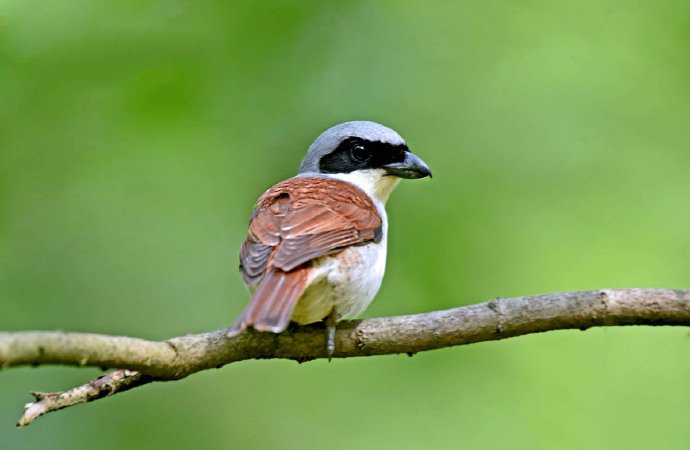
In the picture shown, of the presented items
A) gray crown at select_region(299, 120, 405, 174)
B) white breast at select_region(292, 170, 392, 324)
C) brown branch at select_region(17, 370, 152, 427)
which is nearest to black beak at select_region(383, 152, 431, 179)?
gray crown at select_region(299, 120, 405, 174)

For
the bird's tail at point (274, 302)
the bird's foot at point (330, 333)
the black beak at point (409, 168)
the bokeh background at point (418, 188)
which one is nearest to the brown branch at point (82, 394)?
the bird's tail at point (274, 302)

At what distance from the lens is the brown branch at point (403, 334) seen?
9.24 feet

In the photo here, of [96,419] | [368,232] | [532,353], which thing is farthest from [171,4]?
[532,353]

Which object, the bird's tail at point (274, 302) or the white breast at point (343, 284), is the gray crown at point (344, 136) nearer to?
the white breast at point (343, 284)

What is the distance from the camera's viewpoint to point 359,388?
17.8 ft

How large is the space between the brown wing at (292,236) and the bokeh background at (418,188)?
0.73 meters

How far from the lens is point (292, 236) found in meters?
3.60

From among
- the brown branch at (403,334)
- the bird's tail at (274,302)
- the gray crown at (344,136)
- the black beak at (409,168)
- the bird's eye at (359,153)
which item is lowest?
the brown branch at (403,334)

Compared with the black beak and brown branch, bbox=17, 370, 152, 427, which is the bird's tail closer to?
brown branch, bbox=17, 370, 152, 427

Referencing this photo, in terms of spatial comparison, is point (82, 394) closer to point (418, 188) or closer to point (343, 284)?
point (343, 284)

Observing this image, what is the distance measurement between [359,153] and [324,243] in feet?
3.96

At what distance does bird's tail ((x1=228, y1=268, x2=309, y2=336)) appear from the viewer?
9.83 feet

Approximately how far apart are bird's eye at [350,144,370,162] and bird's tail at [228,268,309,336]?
1.34 meters

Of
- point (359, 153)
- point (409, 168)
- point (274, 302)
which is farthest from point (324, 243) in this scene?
point (359, 153)
